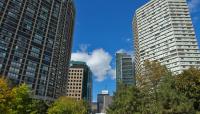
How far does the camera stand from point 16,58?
105 meters

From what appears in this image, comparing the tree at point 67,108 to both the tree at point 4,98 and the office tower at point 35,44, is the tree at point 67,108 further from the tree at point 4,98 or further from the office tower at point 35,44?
the office tower at point 35,44

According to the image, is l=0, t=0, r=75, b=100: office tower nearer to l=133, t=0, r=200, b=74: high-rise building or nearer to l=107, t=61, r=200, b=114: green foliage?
l=133, t=0, r=200, b=74: high-rise building

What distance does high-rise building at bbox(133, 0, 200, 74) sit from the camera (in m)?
130

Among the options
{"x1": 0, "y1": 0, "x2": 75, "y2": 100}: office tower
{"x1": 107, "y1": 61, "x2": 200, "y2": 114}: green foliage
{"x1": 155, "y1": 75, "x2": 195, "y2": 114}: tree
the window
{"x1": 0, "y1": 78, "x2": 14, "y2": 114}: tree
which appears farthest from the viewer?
the window

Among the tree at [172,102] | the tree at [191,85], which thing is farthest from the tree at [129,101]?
the tree at [191,85]

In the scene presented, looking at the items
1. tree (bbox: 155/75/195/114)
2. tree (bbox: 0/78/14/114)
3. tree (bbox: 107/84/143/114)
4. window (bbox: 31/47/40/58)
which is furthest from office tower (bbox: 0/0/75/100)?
tree (bbox: 155/75/195/114)

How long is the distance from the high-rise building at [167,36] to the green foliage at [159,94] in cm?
8437

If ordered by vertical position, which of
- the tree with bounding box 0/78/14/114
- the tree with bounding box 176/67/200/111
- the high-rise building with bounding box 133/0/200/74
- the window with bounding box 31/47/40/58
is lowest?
the tree with bounding box 0/78/14/114

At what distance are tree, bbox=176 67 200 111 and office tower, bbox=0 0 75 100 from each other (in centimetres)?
7939

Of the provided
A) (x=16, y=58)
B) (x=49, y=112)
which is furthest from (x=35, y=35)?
(x=49, y=112)

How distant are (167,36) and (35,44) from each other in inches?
3000

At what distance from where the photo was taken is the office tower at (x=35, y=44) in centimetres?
10300

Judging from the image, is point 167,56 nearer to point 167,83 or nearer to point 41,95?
point 41,95

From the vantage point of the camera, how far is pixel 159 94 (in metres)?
35.8
